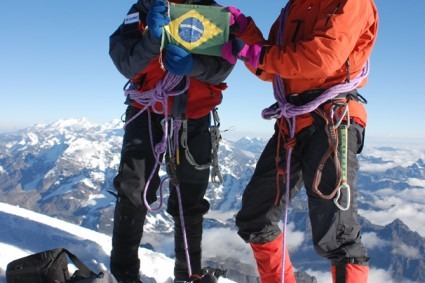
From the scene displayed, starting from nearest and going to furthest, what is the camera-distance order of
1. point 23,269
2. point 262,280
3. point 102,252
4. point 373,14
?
1. point 23,269
2. point 373,14
3. point 262,280
4. point 102,252

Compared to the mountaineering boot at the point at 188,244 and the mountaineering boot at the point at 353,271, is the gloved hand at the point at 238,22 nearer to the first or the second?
the mountaineering boot at the point at 188,244

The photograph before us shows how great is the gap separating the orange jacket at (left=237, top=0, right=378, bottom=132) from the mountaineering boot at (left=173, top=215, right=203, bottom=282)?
1.82m

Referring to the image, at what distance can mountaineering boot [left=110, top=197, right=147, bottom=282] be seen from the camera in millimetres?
4637

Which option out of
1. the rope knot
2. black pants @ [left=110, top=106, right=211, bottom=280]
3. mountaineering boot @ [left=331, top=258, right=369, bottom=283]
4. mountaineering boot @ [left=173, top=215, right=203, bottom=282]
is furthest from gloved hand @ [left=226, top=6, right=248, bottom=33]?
mountaineering boot @ [left=331, top=258, right=369, bottom=283]

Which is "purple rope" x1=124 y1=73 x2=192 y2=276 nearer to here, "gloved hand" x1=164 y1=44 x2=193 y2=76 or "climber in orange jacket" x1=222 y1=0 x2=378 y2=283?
"gloved hand" x1=164 y1=44 x2=193 y2=76

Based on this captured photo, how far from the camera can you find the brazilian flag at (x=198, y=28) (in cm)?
408

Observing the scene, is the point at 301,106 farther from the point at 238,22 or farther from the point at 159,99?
the point at 159,99

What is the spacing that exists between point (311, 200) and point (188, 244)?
178 centimetres

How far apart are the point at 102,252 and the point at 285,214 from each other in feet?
10.7

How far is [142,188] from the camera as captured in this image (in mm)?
4691

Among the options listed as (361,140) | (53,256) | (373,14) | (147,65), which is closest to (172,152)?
(147,65)

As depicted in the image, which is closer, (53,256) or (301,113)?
(53,256)

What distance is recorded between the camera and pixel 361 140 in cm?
423

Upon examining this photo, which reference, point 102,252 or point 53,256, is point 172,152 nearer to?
point 53,256
